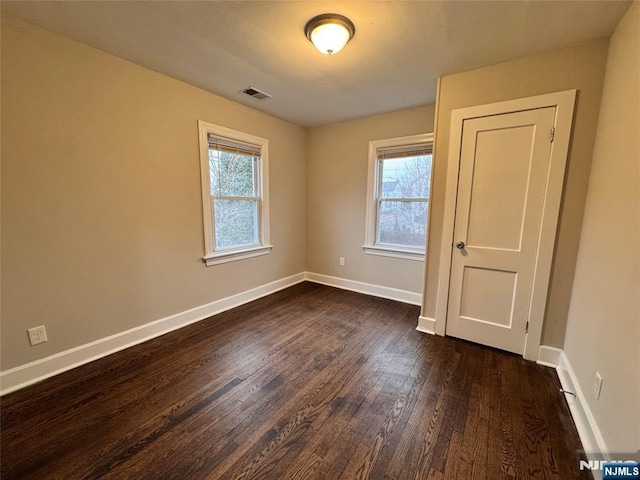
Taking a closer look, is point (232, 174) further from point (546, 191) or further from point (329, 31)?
point (546, 191)

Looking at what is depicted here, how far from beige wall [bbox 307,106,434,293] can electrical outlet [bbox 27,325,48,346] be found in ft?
10.0

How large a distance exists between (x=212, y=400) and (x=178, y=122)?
2.39 meters

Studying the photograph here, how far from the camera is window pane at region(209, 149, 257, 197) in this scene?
2928 mm

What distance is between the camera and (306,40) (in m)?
1.85

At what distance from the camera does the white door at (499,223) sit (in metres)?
2.05

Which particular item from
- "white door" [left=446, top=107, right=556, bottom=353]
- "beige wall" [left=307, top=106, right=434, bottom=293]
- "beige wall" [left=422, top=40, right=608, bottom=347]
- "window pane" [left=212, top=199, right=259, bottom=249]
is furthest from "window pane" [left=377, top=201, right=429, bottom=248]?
"window pane" [left=212, top=199, right=259, bottom=249]

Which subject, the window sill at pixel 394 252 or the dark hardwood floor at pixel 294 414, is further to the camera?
the window sill at pixel 394 252

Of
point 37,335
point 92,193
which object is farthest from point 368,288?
point 37,335

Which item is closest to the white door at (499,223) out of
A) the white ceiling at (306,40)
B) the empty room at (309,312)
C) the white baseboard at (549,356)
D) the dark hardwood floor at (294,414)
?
the empty room at (309,312)

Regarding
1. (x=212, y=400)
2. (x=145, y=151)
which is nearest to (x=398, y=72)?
(x=145, y=151)

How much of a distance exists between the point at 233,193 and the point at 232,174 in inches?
8.7

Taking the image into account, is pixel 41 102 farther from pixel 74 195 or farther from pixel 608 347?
pixel 608 347

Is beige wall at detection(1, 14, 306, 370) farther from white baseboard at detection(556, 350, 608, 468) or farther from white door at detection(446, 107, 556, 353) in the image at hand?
white baseboard at detection(556, 350, 608, 468)

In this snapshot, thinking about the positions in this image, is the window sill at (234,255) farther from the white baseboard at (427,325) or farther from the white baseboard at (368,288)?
the white baseboard at (427,325)
